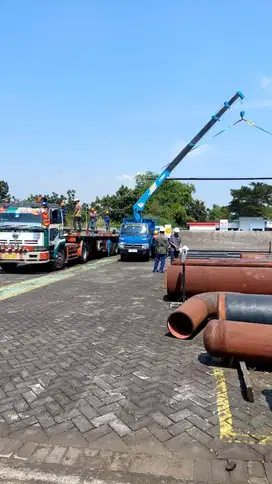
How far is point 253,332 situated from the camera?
446 centimetres

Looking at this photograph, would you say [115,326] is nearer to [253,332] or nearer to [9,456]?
[253,332]

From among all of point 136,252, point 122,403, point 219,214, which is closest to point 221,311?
point 122,403

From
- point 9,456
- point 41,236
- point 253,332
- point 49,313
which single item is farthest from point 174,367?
point 41,236

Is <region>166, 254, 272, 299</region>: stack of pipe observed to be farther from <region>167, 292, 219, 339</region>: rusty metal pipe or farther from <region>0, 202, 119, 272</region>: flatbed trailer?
<region>0, 202, 119, 272</region>: flatbed trailer

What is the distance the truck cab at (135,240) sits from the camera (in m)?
19.7

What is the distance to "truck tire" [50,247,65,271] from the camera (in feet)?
50.5

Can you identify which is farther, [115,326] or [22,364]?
Answer: [115,326]

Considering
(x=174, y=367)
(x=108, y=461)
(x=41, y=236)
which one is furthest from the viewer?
(x=41, y=236)

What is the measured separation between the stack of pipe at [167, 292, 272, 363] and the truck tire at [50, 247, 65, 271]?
988 cm

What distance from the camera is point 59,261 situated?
15719 millimetres

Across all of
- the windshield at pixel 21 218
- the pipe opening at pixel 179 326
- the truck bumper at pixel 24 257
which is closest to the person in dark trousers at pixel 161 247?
the truck bumper at pixel 24 257

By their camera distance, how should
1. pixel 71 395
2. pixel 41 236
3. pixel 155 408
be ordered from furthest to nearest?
pixel 41 236, pixel 71 395, pixel 155 408

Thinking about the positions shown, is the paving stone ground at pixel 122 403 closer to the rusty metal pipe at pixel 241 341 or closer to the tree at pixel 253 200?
the rusty metal pipe at pixel 241 341

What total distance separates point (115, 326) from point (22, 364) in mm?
2111
